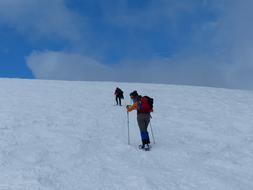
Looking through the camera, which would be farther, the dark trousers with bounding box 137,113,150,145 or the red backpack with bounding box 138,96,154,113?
the red backpack with bounding box 138,96,154,113

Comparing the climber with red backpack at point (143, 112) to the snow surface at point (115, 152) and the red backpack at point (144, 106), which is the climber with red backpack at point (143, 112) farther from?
the snow surface at point (115, 152)

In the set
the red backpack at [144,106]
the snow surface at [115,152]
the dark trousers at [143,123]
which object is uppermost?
the red backpack at [144,106]

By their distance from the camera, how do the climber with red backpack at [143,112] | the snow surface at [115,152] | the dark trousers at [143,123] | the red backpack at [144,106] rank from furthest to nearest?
the red backpack at [144,106], the climber with red backpack at [143,112], the dark trousers at [143,123], the snow surface at [115,152]

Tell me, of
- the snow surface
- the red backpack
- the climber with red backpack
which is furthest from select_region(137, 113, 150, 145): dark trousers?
the snow surface

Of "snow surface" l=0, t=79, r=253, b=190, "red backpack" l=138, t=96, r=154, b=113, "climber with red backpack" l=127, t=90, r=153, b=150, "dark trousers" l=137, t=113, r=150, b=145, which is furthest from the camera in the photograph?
"red backpack" l=138, t=96, r=154, b=113

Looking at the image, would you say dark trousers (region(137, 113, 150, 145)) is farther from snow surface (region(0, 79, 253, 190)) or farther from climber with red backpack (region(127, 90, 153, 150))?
snow surface (region(0, 79, 253, 190))

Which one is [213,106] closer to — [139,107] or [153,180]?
[139,107]

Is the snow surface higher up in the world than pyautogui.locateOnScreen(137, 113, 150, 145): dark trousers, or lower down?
lower down

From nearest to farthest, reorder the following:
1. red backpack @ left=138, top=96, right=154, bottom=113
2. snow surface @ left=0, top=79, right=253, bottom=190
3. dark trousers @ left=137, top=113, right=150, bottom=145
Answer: snow surface @ left=0, top=79, right=253, bottom=190
dark trousers @ left=137, top=113, right=150, bottom=145
red backpack @ left=138, top=96, right=154, bottom=113

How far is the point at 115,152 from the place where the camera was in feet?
29.3

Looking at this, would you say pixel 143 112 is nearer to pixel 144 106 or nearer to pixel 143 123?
pixel 144 106

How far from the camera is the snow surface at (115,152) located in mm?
6703

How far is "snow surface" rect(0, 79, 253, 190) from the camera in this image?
264 inches

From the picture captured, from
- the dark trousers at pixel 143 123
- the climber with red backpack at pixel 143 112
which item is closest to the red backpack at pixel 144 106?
the climber with red backpack at pixel 143 112
